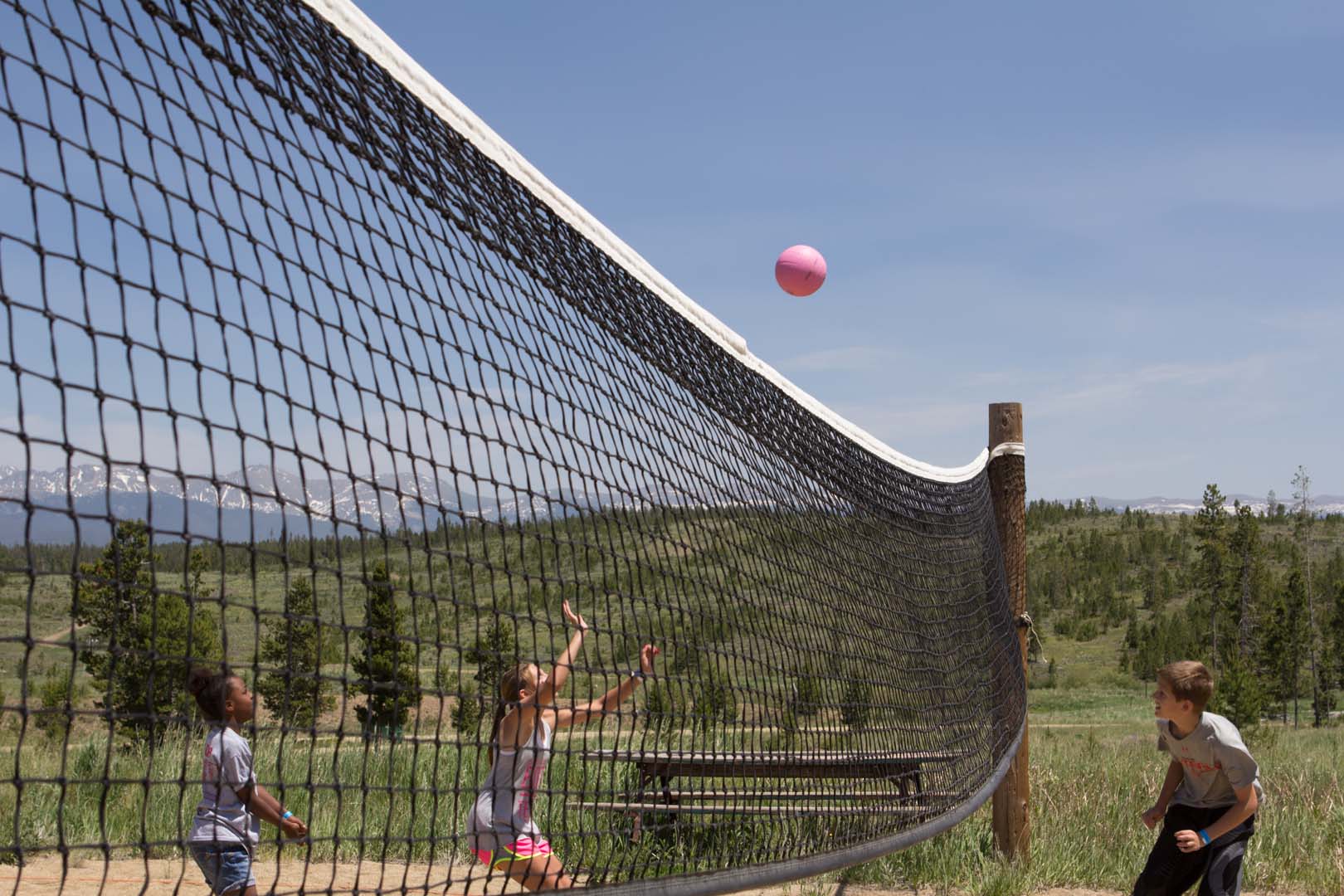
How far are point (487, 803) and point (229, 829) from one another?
80cm

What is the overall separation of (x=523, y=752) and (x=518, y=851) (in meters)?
0.37

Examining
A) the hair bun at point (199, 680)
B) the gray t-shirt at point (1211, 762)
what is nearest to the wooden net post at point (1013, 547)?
the gray t-shirt at point (1211, 762)

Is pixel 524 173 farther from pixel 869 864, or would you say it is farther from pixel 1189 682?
pixel 869 864

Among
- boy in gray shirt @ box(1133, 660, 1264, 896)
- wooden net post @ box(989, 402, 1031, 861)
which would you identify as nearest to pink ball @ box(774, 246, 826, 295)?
wooden net post @ box(989, 402, 1031, 861)

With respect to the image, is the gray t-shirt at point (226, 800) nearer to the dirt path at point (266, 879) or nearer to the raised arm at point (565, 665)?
the raised arm at point (565, 665)

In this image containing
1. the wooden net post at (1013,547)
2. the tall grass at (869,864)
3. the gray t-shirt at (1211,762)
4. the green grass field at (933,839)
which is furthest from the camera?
the wooden net post at (1013,547)

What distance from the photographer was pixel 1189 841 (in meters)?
4.93

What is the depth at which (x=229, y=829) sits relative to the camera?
4.02 meters

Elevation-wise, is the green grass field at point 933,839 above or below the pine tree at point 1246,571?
below

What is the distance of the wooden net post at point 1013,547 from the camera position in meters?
7.82

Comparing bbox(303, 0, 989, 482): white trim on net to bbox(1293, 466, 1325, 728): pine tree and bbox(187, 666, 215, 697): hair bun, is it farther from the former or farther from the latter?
bbox(1293, 466, 1325, 728): pine tree

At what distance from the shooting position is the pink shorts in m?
3.72

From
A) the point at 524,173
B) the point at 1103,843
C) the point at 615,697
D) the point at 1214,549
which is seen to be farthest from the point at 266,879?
the point at 1214,549

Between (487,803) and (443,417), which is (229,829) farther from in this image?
(443,417)
